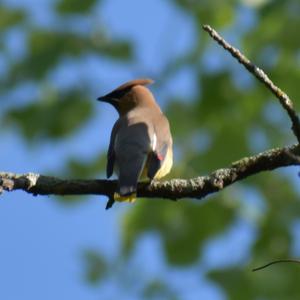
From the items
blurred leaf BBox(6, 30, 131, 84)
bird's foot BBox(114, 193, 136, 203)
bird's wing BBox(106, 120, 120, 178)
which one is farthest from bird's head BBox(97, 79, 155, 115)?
blurred leaf BBox(6, 30, 131, 84)

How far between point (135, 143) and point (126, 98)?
0.98 metres

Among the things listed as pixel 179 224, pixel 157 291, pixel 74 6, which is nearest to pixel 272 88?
pixel 157 291

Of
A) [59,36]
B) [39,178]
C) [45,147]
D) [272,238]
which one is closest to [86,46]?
[59,36]

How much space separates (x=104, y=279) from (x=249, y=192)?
145cm

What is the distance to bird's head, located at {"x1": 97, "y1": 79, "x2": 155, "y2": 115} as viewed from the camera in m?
6.70

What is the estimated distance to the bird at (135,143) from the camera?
5.27 meters

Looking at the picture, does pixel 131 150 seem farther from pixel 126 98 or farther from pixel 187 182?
pixel 187 182

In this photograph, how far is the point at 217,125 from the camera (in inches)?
405

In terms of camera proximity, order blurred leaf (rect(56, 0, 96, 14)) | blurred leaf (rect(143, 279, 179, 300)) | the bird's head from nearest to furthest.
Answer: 1. the bird's head
2. blurred leaf (rect(143, 279, 179, 300))
3. blurred leaf (rect(56, 0, 96, 14))

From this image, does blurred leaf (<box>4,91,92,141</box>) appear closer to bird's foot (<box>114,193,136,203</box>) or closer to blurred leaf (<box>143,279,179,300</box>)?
blurred leaf (<box>143,279,179,300</box>)

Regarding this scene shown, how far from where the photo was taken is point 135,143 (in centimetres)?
577

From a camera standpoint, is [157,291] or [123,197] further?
[157,291]

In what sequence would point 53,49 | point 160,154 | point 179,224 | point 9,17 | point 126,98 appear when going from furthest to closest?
point 9,17 → point 53,49 → point 179,224 → point 126,98 → point 160,154

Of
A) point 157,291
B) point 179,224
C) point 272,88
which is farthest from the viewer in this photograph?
point 179,224
